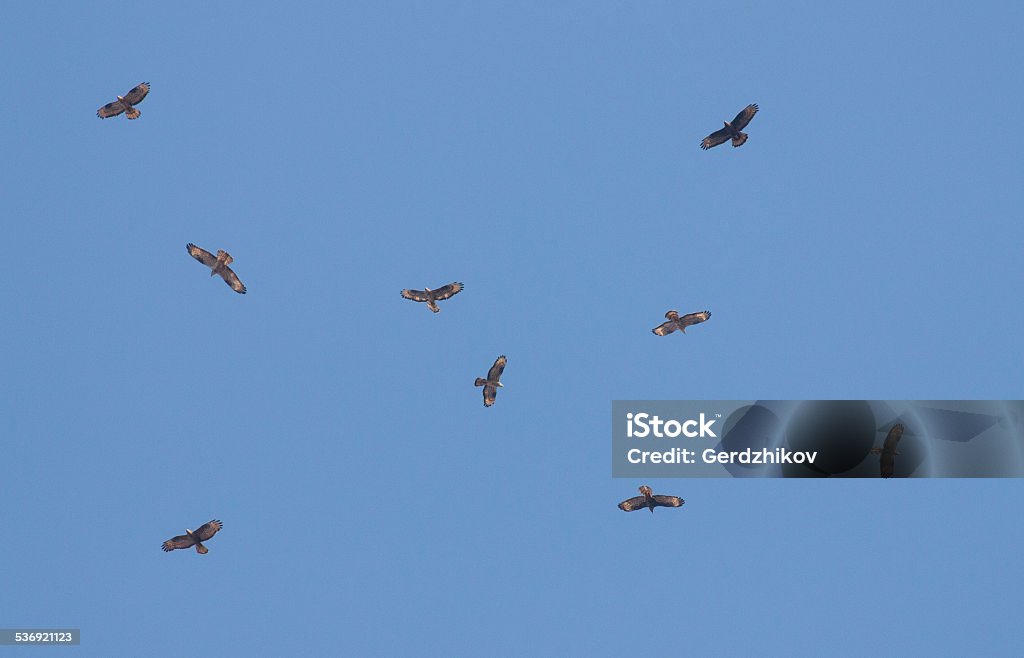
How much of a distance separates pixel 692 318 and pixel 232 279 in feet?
65.6

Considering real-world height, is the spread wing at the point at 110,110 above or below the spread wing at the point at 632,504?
above

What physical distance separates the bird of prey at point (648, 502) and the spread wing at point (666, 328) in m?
6.75

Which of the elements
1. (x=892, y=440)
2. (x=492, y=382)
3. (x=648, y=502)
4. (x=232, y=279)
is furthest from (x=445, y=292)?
(x=892, y=440)

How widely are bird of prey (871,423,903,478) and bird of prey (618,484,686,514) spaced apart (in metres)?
8.83

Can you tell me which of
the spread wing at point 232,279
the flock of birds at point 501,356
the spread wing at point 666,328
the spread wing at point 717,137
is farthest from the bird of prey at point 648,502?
the spread wing at point 232,279

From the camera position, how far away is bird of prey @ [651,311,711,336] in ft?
178

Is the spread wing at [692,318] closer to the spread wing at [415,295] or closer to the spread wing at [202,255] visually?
the spread wing at [415,295]

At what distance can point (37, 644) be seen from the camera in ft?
174

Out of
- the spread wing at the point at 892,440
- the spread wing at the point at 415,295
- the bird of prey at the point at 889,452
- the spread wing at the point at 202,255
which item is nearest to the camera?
the spread wing at the point at 202,255

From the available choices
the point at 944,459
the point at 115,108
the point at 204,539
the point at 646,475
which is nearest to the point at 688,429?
the point at 646,475

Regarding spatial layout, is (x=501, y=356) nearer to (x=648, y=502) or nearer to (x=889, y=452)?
(x=648, y=502)

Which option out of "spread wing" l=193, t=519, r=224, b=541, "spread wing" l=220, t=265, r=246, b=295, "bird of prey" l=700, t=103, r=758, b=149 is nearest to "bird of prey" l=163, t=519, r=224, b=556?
"spread wing" l=193, t=519, r=224, b=541

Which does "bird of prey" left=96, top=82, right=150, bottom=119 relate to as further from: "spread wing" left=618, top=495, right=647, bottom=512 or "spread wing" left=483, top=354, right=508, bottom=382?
"spread wing" left=618, top=495, right=647, bottom=512

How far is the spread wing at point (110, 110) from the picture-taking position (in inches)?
2165
